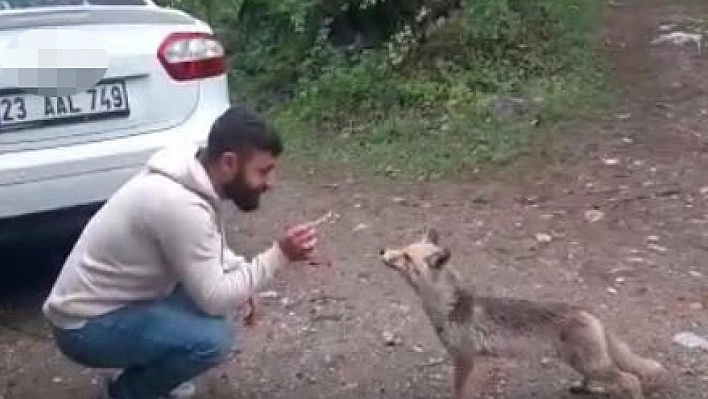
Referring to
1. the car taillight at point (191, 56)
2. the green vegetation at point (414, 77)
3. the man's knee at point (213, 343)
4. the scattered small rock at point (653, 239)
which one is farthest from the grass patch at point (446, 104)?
the man's knee at point (213, 343)

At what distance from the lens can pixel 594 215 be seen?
20.9ft

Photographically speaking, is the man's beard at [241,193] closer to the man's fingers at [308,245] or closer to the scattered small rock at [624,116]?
the man's fingers at [308,245]

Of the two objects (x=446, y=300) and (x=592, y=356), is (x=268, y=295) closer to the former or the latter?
(x=446, y=300)

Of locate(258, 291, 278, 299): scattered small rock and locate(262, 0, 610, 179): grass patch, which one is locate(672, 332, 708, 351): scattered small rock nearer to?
locate(258, 291, 278, 299): scattered small rock

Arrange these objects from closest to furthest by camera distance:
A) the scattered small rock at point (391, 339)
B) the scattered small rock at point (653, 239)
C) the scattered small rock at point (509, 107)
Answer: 1. the scattered small rock at point (391, 339)
2. the scattered small rock at point (653, 239)
3. the scattered small rock at point (509, 107)

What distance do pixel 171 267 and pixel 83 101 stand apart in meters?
1.30

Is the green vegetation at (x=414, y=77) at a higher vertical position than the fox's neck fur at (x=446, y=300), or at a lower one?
lower

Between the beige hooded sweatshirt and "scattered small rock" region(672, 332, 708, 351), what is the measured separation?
1.72 m

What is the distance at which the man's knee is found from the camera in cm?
409

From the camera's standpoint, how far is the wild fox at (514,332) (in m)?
4.34

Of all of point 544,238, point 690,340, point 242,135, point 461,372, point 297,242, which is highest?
point 242,135

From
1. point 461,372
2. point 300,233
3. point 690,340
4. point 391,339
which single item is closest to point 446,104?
point 391,339

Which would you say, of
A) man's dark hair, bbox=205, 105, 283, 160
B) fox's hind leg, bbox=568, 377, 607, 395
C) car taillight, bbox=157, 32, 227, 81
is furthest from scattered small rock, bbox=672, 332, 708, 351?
car taillight, bbox=157, 32, 227, 81

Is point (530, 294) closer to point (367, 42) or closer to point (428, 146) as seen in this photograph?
point (428, 146)
